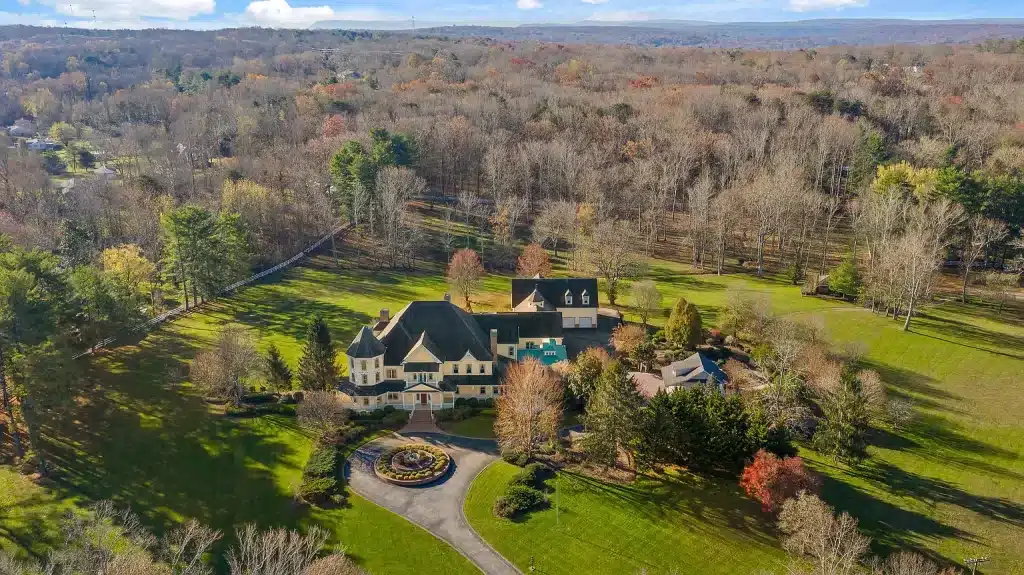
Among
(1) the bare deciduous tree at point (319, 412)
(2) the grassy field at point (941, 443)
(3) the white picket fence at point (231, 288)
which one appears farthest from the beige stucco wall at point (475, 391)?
(3) the white picket fence at point (231, 288)

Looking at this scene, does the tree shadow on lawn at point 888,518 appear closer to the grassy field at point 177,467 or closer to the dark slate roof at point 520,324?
the grassy field at point 177,467

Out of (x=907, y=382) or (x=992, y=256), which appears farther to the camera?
(x=992, y=256)

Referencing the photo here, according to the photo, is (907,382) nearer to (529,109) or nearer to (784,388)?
(784,388)

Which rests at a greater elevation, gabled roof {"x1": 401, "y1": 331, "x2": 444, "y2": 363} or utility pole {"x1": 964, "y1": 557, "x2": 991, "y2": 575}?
gabled roof {"x1": 401, "y1": 331, "x2": 444, "y2": 363}

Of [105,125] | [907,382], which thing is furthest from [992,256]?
[105,125]

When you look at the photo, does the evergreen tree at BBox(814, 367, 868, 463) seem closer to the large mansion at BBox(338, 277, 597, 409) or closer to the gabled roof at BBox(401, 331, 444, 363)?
the large mansion at BBox(338, 277, 597, 409)

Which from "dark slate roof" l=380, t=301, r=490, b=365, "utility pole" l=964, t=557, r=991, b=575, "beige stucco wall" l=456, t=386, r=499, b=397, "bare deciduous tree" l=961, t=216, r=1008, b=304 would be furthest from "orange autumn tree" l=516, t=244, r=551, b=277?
"utility pole" l=964, t=557, r=991, b=575

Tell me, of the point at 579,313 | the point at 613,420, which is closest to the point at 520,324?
the point at 579,313
